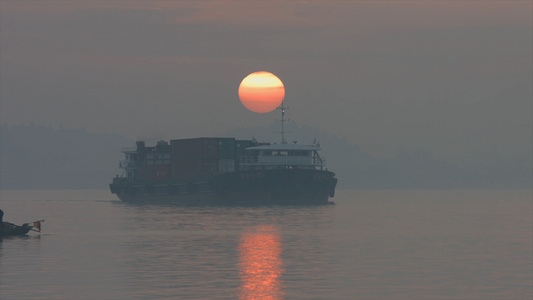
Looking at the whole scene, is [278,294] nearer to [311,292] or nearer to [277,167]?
[311,292]

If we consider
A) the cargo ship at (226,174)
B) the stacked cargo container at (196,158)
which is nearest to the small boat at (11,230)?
the cargo ship at (226,174)

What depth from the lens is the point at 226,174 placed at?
13062 centimetres

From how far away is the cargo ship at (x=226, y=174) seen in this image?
424ft

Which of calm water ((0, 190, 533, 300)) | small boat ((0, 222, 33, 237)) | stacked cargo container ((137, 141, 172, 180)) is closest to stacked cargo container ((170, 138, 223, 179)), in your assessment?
stacked cargo container ((137, 141, 172, 180))

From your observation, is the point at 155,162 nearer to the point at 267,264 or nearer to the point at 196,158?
the point at 196,158

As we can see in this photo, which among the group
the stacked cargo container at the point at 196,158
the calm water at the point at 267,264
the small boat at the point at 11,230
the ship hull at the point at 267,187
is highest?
the stacked cargo container at the point at 196,158

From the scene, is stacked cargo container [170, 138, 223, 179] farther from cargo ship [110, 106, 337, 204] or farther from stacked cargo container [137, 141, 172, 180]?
stacked cargo container [137, 141, 172, 180]

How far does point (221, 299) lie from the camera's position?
107 ft

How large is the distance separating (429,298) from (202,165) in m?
110

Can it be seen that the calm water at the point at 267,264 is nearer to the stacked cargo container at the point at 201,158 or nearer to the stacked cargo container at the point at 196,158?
the stacked cargo container at the point at 196,158

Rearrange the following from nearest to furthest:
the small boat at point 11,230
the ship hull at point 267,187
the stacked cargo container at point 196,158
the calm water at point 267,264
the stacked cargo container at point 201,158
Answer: the calm water at point 267,264 < the small boat at point 11,230 < the ship hull at point 267,187 < the stacked cargo container at point 196,158 < the stacked cargo container at point 201,158

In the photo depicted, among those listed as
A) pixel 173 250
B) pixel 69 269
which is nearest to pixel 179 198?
pixel 173 250

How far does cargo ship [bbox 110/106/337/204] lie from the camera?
129 metres

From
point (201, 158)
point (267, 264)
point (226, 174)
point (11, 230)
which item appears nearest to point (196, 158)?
point (201, 158)
